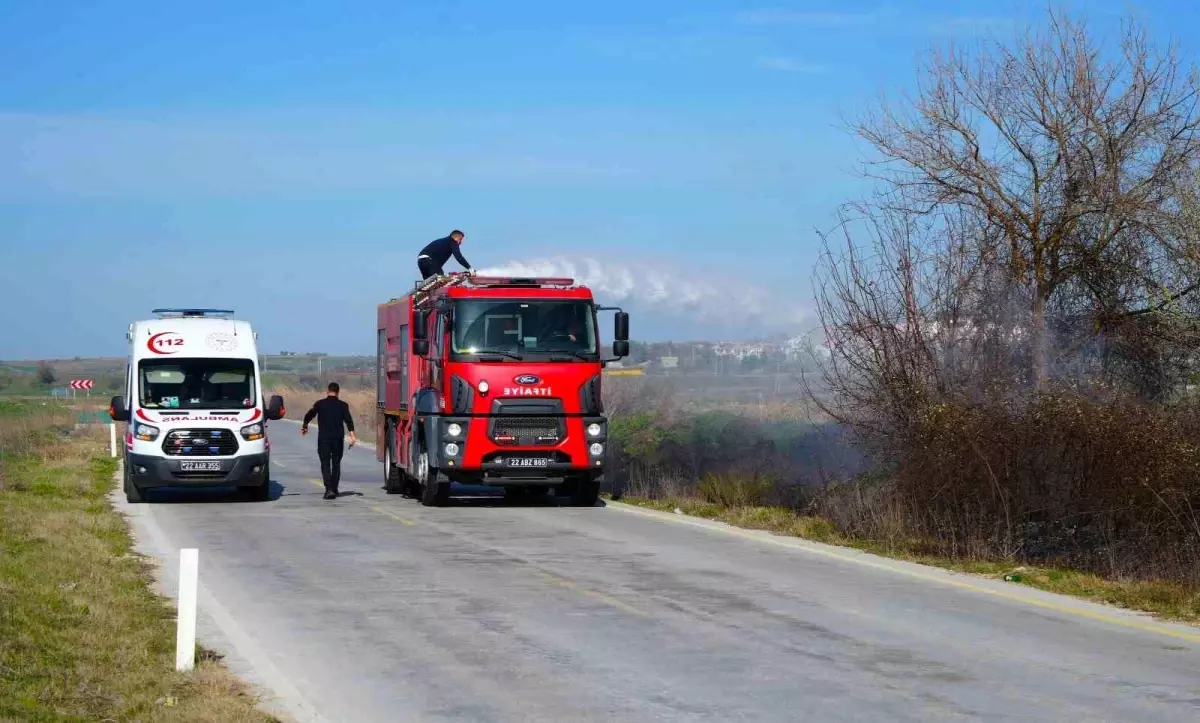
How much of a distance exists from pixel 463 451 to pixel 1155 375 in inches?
390

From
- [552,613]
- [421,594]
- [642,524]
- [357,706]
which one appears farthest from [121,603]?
[642,524]

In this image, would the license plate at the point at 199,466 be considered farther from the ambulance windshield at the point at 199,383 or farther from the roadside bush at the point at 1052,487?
the roadside bush at the point at 1052,487

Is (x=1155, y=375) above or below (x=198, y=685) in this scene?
above

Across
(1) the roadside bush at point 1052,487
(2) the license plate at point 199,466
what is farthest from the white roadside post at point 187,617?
(2) the license plate at point 199,466

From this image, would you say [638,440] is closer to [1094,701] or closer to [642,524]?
[642,524]

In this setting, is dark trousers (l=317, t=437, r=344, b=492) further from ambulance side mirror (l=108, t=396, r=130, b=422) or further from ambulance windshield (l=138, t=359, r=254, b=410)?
ambulance side mirror (l=108, t=396, r=130, b=422)

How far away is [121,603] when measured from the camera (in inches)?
477

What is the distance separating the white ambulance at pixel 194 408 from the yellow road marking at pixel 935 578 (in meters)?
6.49

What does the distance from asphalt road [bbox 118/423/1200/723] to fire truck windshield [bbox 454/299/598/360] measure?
4.60 m

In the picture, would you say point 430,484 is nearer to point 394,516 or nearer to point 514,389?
point 394,516

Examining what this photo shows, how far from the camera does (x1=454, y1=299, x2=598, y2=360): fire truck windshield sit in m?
22.2

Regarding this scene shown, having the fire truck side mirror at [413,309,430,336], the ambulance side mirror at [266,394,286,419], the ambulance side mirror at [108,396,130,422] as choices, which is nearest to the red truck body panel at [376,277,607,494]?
the fire truck side mirror at [413,309,430,336]

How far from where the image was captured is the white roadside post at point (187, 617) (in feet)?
30.8

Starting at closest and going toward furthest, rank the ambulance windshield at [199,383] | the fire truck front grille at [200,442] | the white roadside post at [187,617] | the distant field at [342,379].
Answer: the white roadside post at [187,617], the fire truck front grille at [200,442], the ambulance windshield at [199,383], the distant field at [342,379]
